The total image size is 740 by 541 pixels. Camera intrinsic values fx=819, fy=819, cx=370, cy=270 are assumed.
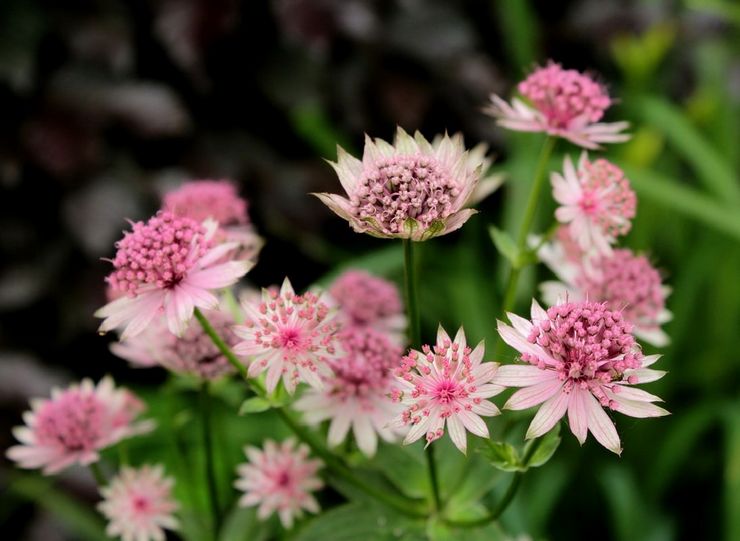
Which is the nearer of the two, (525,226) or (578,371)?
(578,371)

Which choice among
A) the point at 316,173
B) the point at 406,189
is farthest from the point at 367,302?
the point at 316,173

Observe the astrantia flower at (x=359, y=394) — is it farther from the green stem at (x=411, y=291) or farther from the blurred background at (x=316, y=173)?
the blurred background at (x=316, y=173)

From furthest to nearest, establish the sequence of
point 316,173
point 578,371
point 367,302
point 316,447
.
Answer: point 316,173 → point 367,302 → point 316,447 → point 578,371

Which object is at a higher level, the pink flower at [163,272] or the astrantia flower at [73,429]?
the pink flower at [163,272]

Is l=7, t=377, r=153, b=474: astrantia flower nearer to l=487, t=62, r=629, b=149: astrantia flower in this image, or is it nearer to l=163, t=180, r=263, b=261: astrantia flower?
l=163, t=180, r=263, b=261: astrantia flower

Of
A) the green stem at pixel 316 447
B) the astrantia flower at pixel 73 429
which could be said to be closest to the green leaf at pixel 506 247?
the green stem at pixel 316 447

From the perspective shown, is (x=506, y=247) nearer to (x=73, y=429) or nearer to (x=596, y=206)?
(x=596, y=206)

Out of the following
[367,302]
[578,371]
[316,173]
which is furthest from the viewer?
[316,173]
